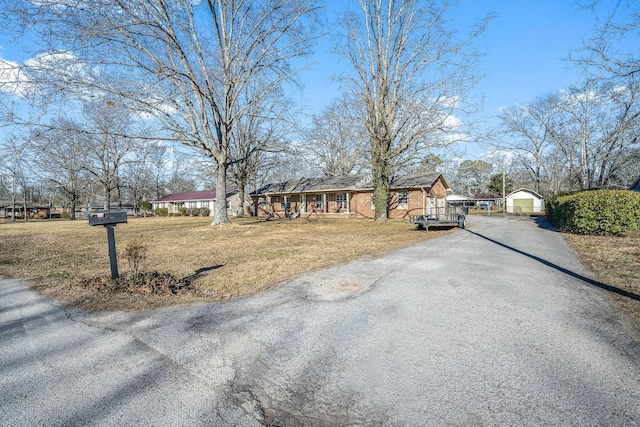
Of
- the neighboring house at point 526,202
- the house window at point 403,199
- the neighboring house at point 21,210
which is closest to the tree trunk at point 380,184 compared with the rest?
the house window at point 403,199

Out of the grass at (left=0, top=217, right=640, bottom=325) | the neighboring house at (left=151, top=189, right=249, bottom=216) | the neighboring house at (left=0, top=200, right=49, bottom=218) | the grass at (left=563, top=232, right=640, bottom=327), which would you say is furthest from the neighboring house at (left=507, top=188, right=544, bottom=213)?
the neighboring house at (left=0, top=200, right=49, bottom=218)

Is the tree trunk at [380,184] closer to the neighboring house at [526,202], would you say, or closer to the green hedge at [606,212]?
the green hedge at [606,212]

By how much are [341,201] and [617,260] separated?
21987 millimetres

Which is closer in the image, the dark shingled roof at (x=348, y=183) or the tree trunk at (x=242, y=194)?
the dark shingled roof at (x=348, y=183)

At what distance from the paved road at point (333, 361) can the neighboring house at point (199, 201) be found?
4086cm

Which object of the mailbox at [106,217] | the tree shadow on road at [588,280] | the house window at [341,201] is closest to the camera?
the tree shadow on road at [588,280]

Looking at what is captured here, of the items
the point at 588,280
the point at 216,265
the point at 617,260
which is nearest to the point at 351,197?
the point at 617,260

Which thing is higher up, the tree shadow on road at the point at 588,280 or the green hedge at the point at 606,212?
the green hedge at the point at 606,212

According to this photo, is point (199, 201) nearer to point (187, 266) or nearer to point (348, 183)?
point (348, 183)

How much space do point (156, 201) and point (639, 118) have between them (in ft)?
204

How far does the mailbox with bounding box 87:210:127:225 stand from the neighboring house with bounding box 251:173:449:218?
2145cm

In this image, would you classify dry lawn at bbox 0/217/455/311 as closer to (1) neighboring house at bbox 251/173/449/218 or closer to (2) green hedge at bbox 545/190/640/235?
(2) green hedge at bbox 545/190/640/235

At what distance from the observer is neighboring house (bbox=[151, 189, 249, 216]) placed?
46.3 m

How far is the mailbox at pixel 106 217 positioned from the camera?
182 inches
